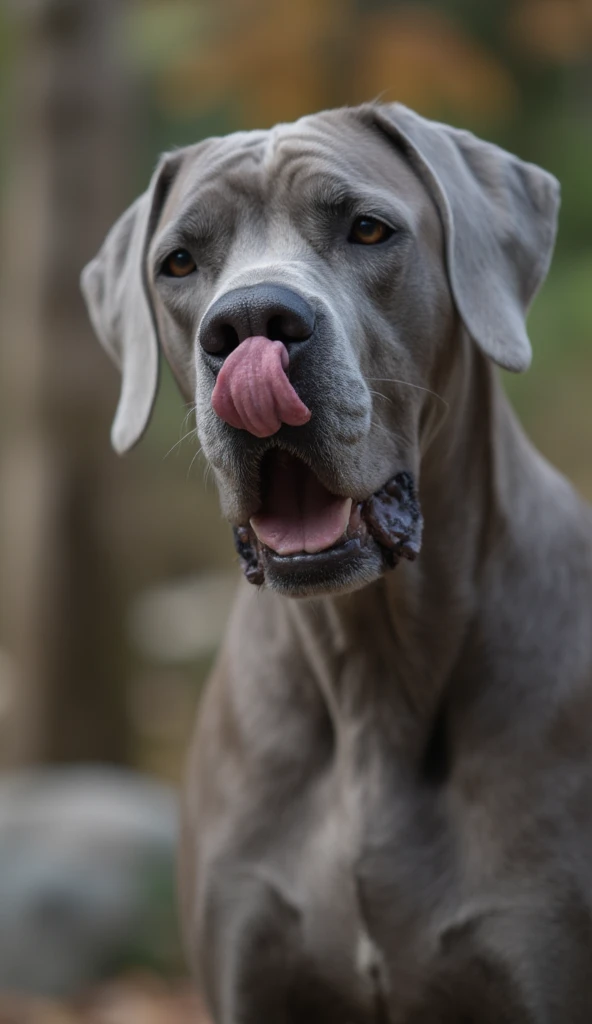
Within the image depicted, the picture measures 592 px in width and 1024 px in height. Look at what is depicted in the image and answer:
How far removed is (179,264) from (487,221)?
587mm

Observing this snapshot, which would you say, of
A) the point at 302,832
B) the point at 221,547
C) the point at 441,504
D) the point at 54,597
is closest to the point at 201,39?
the point at 54,597

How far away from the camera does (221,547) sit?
1086 cm

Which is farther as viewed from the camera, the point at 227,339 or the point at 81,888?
the point at 81,888

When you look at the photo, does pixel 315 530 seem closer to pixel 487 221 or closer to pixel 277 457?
pixel 277 457

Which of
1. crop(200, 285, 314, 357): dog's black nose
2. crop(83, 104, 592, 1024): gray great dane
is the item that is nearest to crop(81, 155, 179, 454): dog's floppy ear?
crop(83, 104, 592, 1024): gray great dane

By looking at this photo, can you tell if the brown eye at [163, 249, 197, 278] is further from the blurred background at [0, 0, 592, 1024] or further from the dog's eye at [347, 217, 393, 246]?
the blurred background at [0, 0, 592, 1024]

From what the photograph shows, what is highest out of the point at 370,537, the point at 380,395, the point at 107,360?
the point at 380,395

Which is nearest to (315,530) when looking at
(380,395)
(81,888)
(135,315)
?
(380,395)

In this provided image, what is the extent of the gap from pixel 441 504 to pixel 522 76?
13.2 ft

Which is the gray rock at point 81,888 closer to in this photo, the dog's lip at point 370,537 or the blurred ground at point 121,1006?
the blurred ground at point 121,1006

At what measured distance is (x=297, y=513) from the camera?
8.28ft

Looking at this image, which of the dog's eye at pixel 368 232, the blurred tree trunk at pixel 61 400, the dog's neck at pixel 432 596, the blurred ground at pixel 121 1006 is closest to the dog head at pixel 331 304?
the dog's eye at pixel 368 232

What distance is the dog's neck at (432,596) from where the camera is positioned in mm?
2789

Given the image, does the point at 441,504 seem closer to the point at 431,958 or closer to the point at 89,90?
the point at 431,958
